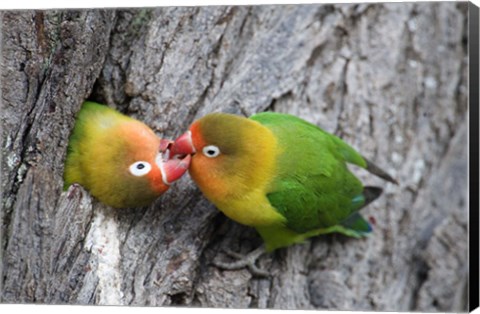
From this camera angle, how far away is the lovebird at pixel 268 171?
2641 mm

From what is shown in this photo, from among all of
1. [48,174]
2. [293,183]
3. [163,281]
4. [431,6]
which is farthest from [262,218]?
[431,6]

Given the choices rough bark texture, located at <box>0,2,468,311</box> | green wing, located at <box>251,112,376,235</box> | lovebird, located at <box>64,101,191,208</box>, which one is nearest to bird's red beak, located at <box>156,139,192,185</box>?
lovebird, located at <box>64,101,191,208</box>

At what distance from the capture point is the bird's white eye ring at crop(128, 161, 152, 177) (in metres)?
2.66

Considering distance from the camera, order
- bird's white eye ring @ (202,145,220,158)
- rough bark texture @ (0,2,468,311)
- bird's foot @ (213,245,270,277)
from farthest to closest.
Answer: bird's foot @ (213,245,270,277) < rough bark texture @ (0,2,468,311) < bird's white eye ring @ (202,145,220,158)

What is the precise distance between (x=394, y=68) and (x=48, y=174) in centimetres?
154

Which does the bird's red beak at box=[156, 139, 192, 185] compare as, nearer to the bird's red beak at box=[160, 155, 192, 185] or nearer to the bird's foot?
the bird's red beak at box=[160, 155, 192, 185]

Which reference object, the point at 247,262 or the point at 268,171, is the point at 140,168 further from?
the point at 247,262

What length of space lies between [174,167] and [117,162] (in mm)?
214

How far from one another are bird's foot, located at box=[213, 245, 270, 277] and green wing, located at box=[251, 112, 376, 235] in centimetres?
22

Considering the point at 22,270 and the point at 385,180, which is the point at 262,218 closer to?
the point at 385,180

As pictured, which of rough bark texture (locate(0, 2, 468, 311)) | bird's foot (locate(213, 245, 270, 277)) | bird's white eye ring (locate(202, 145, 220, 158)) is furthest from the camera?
bird's foot (locate(213, 245, 270, 277))

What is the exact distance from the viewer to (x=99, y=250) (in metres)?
2.71

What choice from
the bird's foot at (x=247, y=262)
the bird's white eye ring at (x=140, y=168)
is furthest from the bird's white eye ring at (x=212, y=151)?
the bird's foot at (x=247, y=262)

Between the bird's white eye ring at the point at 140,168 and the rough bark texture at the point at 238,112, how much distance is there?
172 mm
